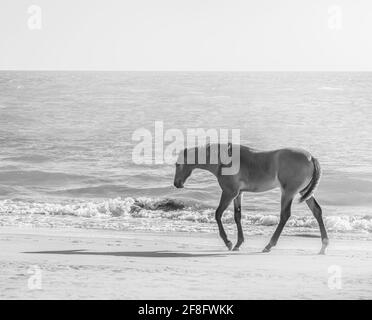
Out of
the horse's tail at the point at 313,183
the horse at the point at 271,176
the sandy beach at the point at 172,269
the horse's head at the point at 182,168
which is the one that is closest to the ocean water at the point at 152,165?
the sandy beach at the point at 172,269

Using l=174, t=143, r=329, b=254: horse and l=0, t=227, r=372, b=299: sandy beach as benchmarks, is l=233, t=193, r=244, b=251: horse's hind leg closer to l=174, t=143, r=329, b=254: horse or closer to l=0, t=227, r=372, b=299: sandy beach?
l=174, t=143, r=329, b=254: horse

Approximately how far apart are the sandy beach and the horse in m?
0.62

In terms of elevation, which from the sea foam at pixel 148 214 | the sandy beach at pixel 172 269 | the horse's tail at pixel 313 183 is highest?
the horse's tail at pixel 313 183

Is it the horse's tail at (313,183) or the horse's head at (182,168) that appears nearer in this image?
the horse's tail at (313,183)

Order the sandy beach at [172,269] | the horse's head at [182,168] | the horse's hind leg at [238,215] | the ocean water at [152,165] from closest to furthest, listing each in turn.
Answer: the sandy beach at [172,269], the horse's hind leg at [238,215], the horse's head at [182,168], the ocean water at [152,165]

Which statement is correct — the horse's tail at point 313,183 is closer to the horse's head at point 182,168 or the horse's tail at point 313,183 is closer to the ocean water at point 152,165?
the horse's head at point 182,168

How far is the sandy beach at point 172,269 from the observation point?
8.04 meters

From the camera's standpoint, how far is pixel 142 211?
62.6ft

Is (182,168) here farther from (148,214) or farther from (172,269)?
(148,214)

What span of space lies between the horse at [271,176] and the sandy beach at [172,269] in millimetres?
624

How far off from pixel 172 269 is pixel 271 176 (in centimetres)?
284

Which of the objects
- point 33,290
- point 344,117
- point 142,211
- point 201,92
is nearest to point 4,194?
point 142,211

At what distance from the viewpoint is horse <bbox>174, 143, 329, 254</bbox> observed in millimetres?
11430

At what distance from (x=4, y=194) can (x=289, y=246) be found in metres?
12.1
